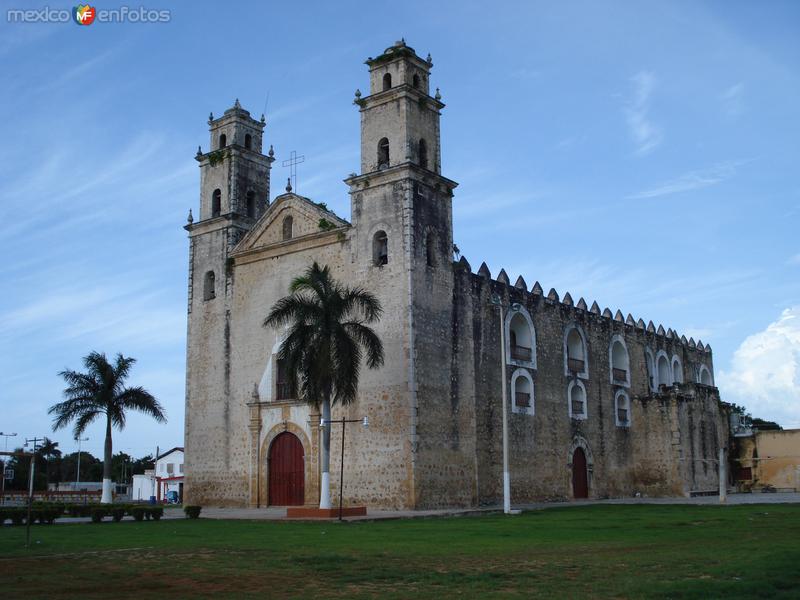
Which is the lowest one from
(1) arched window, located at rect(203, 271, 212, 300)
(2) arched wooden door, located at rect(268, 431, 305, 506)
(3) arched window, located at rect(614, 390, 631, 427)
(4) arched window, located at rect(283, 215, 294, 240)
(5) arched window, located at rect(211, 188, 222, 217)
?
(2) arched wooden door, located at rect(268, 431, 305, 506)

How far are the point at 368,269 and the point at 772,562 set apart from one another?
65.2ft

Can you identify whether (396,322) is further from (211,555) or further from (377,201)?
(211,555)

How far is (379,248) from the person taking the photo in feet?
98.4

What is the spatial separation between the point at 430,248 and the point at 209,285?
1029 cm

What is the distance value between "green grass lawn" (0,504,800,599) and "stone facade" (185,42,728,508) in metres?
7.81

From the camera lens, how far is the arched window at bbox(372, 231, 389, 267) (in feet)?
97.3

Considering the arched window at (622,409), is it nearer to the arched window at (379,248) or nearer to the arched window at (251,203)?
the arched window at (379,248)

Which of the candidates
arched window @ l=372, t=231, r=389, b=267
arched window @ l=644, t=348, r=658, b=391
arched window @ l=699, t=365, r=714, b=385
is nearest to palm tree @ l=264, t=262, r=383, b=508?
arched window @ l=372, t=231, r=389, b=267

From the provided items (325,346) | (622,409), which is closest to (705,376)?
(622,409)

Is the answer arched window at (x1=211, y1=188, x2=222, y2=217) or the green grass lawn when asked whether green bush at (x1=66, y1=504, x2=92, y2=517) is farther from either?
arched window at (x1=211, y1=188, x2=222, y2=217)

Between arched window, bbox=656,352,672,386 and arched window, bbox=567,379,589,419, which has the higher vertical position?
arched window, bbox=656,352,672,386

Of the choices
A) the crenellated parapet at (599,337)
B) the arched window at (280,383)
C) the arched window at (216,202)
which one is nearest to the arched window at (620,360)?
the crenellated parapet at (599,337)

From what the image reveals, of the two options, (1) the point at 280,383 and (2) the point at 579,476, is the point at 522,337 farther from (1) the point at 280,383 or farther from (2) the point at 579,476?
(1) the point at 280,383

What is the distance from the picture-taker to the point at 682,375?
48625mm
